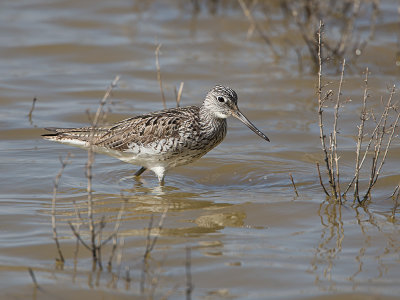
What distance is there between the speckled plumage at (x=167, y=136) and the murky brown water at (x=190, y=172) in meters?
0.40

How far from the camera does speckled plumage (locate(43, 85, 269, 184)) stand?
8.70 meters

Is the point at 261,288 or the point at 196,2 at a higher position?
the point at 196,2

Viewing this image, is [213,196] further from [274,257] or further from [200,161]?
[274,257]

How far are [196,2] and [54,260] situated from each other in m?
10.5

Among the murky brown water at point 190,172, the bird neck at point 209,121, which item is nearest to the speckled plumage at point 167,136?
the bird neck at point 209,121

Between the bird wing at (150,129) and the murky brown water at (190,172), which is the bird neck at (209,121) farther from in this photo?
the murky brown water at (190,172)

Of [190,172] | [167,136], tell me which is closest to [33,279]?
[167,136]

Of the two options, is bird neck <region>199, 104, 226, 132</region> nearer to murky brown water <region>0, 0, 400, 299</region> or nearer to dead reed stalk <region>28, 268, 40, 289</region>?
murky brown water <region>0, 0, 400, 299</region>

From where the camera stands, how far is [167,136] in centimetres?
869

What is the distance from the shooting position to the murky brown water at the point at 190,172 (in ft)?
20.2

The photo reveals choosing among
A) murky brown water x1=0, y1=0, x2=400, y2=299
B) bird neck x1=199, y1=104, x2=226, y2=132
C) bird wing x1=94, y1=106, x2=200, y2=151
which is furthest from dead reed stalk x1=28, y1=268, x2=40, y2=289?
bird neck x1=199, y1=104, x2=226, y2=132

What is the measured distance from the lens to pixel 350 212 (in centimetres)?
765

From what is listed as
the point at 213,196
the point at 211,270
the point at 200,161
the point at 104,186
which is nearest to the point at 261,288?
the point at 211,270

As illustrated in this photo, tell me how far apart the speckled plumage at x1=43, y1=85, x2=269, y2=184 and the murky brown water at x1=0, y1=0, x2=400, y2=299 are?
399 millimetres
